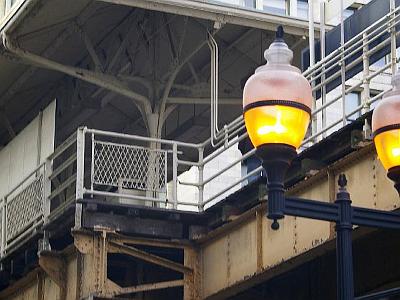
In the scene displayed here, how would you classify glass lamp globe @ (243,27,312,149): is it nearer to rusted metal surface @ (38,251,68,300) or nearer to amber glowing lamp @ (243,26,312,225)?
amber glowing lamp @ (243,26,312,225)

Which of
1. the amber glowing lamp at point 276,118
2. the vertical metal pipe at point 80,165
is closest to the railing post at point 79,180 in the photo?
the vertical metal pipe at point 80,165

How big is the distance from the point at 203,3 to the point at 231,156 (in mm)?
34596

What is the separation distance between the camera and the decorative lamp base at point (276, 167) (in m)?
10.4

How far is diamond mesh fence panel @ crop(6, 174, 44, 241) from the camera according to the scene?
85.3ft

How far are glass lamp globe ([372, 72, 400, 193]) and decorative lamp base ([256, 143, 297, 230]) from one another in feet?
2.84

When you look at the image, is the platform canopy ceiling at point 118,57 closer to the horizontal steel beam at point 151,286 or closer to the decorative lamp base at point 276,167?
the horizontal steel beam at point 151,286

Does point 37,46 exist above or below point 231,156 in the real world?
below

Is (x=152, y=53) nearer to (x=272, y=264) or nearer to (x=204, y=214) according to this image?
(x=204, y=214)

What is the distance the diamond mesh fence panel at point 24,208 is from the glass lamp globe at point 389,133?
49.6 ft

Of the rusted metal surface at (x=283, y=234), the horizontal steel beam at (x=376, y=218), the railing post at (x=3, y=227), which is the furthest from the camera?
the railing post at (x=3, y=227)

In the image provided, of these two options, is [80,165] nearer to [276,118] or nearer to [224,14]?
[224,14]

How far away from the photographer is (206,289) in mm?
23047

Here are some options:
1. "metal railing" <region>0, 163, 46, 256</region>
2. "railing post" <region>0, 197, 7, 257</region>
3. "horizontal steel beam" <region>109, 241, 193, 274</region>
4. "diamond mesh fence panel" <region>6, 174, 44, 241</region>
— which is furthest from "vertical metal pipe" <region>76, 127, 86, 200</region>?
"railing post" <region>0, 197, 7, 257</region>

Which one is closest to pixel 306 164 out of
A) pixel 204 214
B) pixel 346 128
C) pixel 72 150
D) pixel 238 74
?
pixel 346 128
